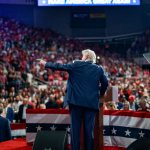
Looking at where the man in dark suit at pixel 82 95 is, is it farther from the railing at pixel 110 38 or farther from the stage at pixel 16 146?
the railing at pixel 110 38

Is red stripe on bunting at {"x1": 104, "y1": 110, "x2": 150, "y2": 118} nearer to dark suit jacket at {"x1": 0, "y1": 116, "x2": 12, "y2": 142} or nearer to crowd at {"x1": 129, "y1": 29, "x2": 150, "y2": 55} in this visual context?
dark suit jacket at {"x1": 0, "y1": 116, "x2": 12, "y2": 142}

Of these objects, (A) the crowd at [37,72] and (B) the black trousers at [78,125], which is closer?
(B) the black trousers at [78,125]

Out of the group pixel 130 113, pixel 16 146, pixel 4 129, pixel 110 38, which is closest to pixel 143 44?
pixel 110 38

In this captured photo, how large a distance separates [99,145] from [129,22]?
87.9 ft

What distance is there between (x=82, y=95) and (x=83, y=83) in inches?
6.0

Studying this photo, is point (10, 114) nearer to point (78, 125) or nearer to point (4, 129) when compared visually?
point (4, 129)

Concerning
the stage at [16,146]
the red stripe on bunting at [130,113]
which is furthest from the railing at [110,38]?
the stage at [16,146]

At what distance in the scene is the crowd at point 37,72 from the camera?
7863 mm

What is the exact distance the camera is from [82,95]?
2812 mm

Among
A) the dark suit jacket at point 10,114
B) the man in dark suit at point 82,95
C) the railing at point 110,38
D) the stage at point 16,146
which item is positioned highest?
the railing at point 110,38

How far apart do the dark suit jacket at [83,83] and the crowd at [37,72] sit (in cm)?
248

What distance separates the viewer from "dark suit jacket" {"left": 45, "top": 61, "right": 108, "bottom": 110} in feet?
9.21

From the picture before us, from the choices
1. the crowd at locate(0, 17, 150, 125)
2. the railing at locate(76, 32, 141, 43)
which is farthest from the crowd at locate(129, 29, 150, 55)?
the railing at locate(76, 32, 141, 43)

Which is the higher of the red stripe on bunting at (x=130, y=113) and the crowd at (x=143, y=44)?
the crowd at (x=143, y=44)
